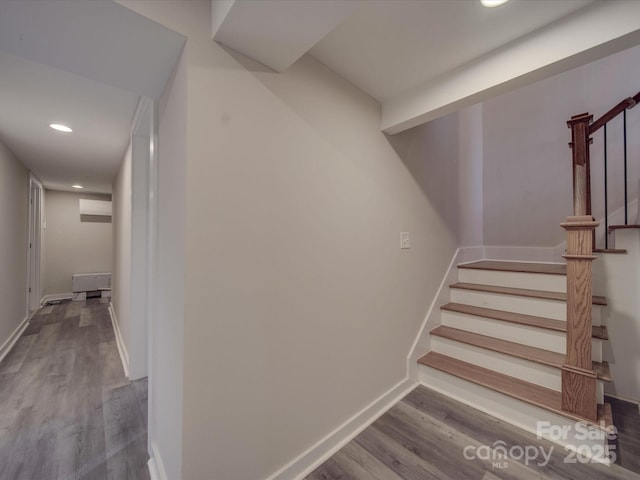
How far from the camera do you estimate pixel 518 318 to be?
6.78ft

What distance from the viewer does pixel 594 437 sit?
1.41 metres

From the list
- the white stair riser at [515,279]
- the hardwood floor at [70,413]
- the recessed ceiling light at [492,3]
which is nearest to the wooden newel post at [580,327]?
the white stair riser at [515,279]

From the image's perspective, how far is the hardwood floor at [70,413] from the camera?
1417 millimetres

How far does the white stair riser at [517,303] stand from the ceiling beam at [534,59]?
66.2 inches

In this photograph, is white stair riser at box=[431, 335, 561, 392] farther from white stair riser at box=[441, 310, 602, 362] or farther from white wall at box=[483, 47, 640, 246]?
white wall at box=[483, 47, 640, 246]

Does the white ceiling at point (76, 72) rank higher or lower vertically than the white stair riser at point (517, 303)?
higher

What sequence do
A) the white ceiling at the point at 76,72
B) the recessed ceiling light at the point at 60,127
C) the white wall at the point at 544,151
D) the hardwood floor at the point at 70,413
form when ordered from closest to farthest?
the white ceiling at the point at 76,72, the hardwood floor at the point at 70,413, the recessed ceiling light at the point at 60,127, the white wall at the point at 544,151

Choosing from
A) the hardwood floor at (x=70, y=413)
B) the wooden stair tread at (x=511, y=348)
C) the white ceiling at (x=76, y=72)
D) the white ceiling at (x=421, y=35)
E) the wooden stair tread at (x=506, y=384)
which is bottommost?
the hardwood floor at (x=70, y=413)

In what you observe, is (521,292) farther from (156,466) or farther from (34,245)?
(34,245)

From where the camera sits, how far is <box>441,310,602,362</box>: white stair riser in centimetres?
183

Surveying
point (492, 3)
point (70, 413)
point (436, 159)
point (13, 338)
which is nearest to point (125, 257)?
point (70, 413)

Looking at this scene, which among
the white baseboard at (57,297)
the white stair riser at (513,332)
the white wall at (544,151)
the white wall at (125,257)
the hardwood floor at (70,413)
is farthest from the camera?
the white baseboard at (57,297)

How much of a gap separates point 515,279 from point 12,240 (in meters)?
5.53

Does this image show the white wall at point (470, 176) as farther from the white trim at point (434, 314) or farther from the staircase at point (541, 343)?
the staircase at point (541, 343)
